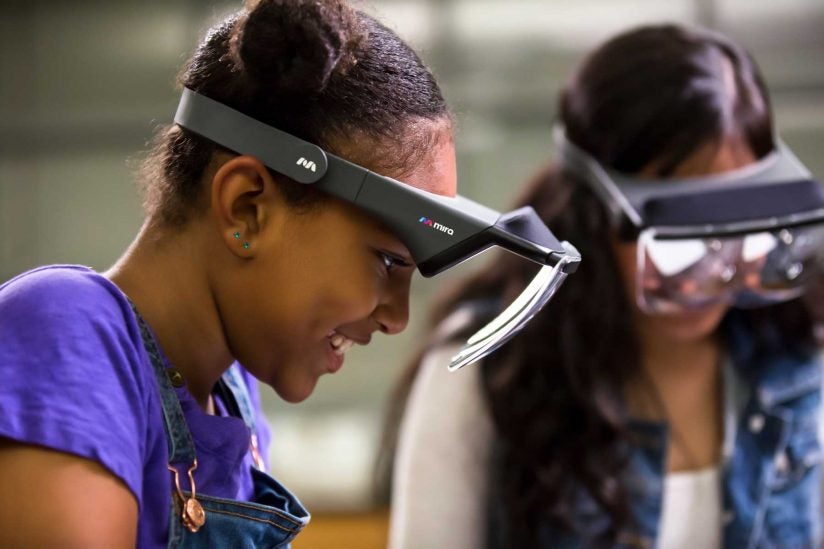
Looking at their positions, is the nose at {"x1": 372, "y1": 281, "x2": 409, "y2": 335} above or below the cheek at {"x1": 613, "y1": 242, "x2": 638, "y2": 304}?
above

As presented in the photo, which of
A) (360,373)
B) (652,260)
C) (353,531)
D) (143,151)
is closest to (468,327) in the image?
(652,260)

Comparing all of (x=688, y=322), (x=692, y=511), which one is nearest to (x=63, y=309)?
(x=688, y=322)

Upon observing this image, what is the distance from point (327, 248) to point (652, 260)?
0.69 meters

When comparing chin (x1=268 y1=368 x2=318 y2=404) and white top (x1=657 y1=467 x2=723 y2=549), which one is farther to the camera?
white top (x1=657 y1=467 x2=723 y2=549)

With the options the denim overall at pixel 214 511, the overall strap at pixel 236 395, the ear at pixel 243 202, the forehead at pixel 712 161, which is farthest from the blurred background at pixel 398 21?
the ear at pixel 243 202

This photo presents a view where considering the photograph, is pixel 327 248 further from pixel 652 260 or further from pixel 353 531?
pixel 353 531

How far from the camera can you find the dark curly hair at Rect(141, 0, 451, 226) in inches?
32.0

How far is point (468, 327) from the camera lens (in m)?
1.74

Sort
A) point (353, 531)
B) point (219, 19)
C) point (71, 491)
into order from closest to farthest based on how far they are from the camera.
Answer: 1. point (71, 491)
2. point (219, 19)
3. point (353, 531)

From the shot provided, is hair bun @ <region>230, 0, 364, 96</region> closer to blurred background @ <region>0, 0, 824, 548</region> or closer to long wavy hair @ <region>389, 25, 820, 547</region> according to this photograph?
long wavy hair @ <region>389, 25, 820, 547</region>

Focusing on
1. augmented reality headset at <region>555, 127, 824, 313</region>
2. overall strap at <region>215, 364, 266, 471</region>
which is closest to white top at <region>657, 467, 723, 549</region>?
augmented reality headset at <region>555, 127, 824, 313</region>

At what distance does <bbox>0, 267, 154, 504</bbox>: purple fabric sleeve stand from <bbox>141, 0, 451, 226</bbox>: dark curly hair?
0.13 meters

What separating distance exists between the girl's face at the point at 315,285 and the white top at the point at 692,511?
3.04 feet

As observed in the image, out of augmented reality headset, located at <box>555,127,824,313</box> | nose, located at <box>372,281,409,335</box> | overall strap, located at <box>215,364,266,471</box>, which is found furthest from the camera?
augmented reality headset, located at <box>555,127,824,313</box>
